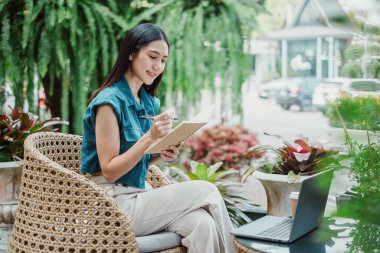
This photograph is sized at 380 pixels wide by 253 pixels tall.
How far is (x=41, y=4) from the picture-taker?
2.77 meters

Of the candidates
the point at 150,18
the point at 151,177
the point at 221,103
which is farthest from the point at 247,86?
the point at 151,177

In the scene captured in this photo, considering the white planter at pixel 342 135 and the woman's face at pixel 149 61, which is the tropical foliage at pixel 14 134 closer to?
the woman's face at pixel 149 61

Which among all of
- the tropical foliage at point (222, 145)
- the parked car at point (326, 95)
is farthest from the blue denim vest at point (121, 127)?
the tropical foliage at point (222, 145)

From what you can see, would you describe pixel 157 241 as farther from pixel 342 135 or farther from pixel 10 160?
pixel 342 135

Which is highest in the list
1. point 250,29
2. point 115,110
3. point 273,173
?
point 250,29

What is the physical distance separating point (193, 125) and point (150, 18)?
5.98 ft

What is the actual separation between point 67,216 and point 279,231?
55 centimetres

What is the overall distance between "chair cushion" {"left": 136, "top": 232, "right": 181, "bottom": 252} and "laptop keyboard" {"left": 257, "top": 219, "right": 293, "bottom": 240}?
24 cm

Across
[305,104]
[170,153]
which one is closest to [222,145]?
[170,153]

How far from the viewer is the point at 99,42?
9.96 feet

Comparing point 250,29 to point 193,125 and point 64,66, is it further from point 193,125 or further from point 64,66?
point 193,125

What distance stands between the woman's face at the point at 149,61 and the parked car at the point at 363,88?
121 centimetres

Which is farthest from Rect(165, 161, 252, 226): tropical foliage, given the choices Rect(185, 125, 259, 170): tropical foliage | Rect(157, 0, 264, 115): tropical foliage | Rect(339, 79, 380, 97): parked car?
Rect(339, 79, 380, 97): parked car

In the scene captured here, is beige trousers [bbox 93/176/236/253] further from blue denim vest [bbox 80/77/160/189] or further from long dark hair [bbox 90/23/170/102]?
long dark hair [bbox 90/23/170/102]
